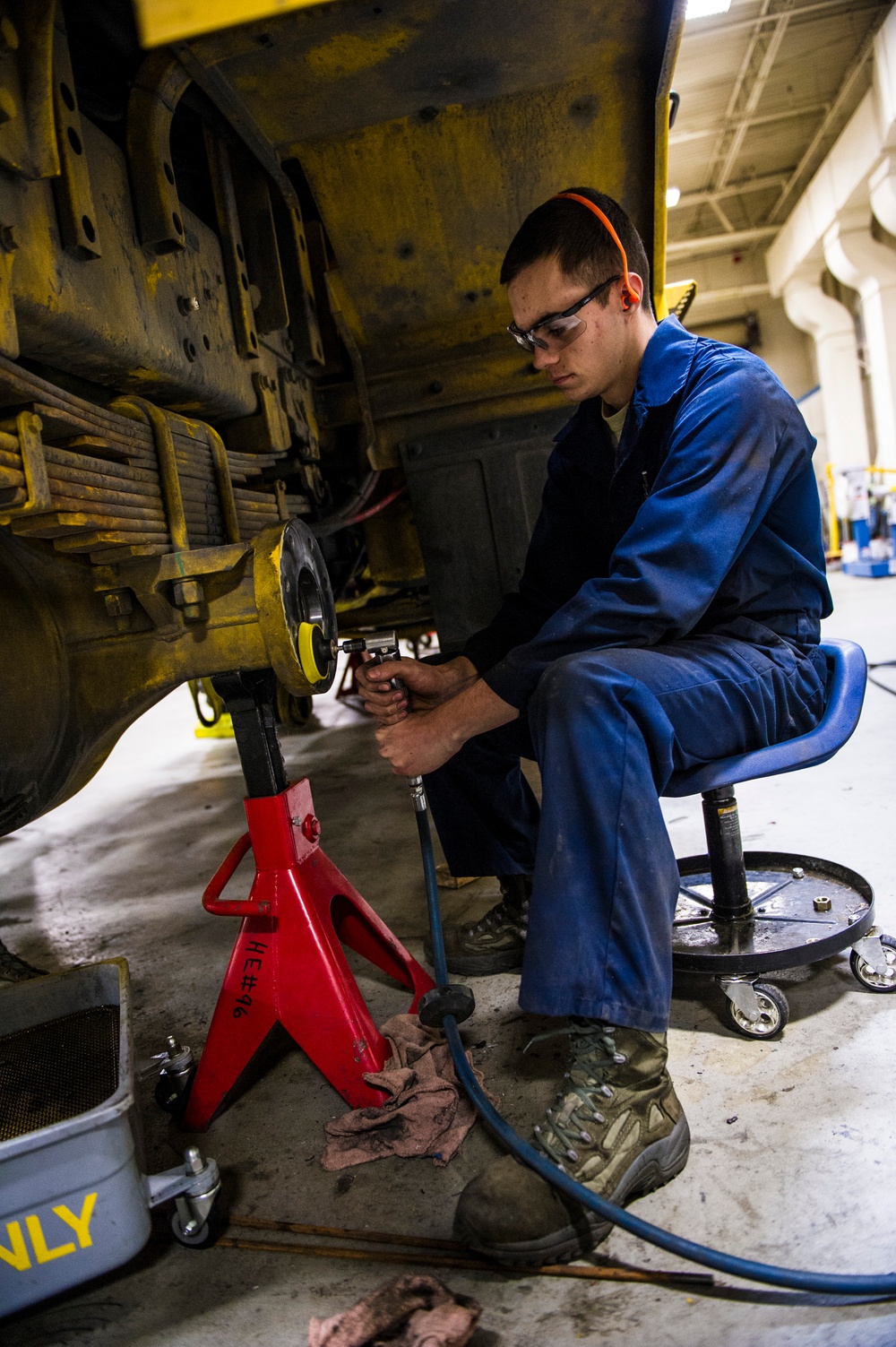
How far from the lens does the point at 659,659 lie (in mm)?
1183

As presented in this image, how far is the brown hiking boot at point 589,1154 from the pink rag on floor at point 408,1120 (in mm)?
172

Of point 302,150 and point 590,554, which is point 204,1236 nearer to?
point 590,554

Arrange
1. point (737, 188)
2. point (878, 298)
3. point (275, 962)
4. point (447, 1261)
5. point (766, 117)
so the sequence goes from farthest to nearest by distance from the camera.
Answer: point (737, 188) → point (878, 298) → point (766, 117) → point (275, 962) → point (447, 1261)

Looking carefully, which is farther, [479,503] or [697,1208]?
[479,503]

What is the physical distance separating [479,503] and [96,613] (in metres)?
1.13

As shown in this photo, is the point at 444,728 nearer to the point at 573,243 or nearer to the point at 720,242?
the point at 573,243

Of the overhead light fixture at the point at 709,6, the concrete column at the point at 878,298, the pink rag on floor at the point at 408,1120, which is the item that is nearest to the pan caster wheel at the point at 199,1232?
the pink rag on floor at the point at 408,1120

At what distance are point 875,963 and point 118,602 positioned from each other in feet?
4.25

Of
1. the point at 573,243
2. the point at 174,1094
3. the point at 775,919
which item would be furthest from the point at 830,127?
the point at 174,1094

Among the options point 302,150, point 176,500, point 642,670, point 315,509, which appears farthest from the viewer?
point 315,509

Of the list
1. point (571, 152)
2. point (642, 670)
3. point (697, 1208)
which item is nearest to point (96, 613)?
point (642, 670)

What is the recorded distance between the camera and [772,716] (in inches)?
49.8

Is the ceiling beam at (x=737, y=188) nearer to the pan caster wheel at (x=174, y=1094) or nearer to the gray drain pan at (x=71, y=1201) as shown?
the pan caster wheel at (x=174, y=1094)

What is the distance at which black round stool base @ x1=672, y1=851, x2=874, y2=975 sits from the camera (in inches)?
51.8
